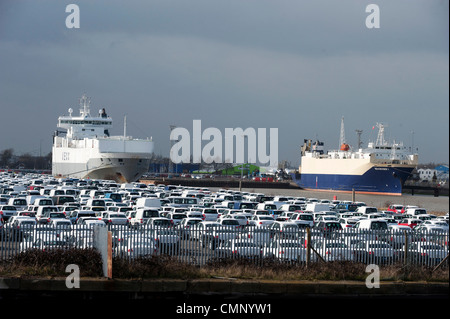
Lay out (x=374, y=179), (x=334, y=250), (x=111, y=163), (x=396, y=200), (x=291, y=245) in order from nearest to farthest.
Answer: (x=291, y=245)
(x=334, y=250)
(x=396, y=200)
(x=111, y=163)
(x=374, y=179)

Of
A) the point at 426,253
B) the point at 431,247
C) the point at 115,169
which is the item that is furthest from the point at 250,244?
the point at 115,169

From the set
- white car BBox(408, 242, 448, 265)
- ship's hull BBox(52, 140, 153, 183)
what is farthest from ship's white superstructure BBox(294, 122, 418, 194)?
white car BBox(408, 242, 448, 265)

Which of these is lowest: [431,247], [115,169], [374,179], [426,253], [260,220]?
[260,220]

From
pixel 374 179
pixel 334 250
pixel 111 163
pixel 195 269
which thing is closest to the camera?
pixel 195 269

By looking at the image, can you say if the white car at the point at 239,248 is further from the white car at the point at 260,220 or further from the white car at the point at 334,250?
the white car at the point at 260,220

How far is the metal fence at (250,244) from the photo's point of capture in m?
11.8

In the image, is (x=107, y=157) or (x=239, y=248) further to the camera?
(x=107, y=157)

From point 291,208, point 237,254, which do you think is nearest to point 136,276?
point 237,254

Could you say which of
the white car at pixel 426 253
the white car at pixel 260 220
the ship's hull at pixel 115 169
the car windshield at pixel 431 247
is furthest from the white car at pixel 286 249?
the ship's hull at pixel 115 169

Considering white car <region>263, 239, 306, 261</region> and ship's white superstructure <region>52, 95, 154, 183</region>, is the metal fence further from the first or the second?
ship's white superstructure <region>52, 95, 154, 183</region>

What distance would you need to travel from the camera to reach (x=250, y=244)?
12.1 m

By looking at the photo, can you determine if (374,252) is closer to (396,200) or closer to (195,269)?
(195,269)
